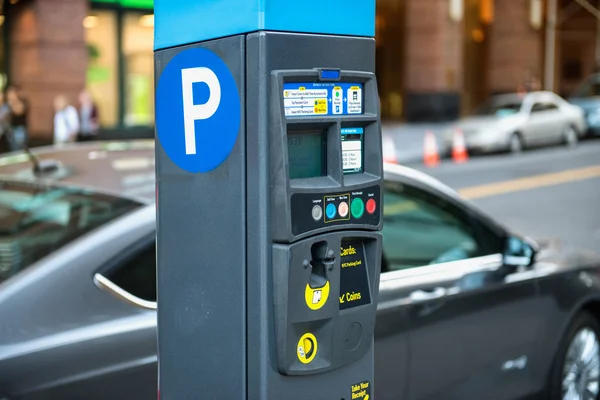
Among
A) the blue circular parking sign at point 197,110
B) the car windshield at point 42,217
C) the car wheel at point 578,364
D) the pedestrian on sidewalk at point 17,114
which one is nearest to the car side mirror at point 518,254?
the car wheel at point 578,364

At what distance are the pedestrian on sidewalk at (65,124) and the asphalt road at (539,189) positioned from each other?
778 centimetres

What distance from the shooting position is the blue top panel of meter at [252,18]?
8.34 feet

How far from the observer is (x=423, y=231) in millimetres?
5574

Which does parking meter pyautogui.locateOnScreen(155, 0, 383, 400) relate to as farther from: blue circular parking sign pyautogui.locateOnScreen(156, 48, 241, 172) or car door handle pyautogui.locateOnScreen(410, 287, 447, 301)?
car door handle pyautogui.locateOnScreen(410, 287, 447, 301)

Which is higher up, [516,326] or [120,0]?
[120,0]

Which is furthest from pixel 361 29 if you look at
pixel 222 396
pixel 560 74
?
pixel 560 74

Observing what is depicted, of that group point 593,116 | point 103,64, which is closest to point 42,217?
point 103,64

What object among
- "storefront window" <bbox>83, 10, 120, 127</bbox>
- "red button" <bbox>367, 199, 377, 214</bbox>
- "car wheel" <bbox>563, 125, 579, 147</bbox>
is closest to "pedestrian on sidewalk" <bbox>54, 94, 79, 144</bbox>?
"storefront window" <bbox>83, 10, 120, 127</bbox>

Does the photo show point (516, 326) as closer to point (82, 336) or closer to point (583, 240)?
point (82, 336)

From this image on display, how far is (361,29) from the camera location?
2770 millimetres

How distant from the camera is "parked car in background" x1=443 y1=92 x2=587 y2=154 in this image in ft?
75.4

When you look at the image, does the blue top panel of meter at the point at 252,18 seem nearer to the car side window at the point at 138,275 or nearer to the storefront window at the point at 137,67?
the car side window at the point at 138,275

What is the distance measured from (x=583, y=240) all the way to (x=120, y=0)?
54.0ft

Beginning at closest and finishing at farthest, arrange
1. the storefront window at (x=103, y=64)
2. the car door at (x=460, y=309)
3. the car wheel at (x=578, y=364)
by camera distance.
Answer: the car door at (x=460, y=309) → the car wheel at (x=578, y=364) → the storefront window at (x=103, y=64)
